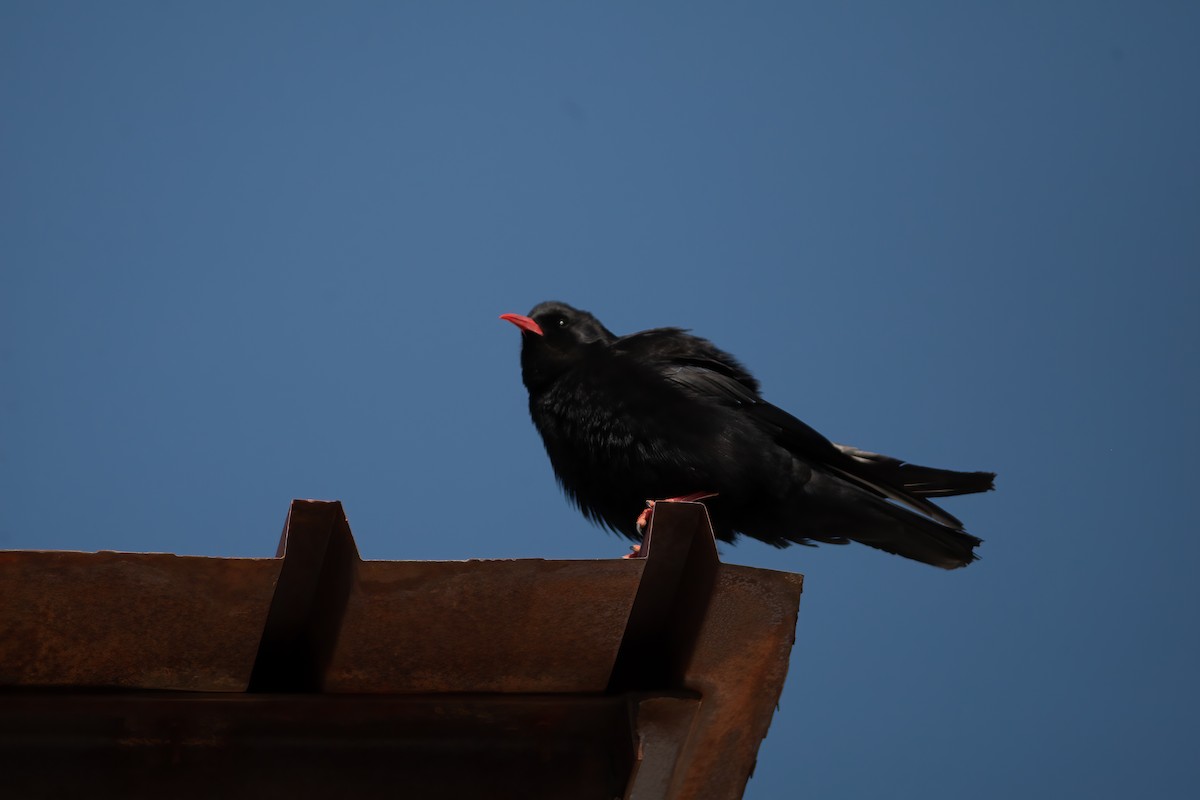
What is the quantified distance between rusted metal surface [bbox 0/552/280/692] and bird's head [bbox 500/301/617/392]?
3.36 metres

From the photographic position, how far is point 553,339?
6082 millimetres

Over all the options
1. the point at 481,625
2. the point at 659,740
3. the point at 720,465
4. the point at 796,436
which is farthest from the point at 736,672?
the point at 796,436

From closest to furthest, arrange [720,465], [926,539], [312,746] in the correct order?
[312,746] < [720,465] < [926,539]

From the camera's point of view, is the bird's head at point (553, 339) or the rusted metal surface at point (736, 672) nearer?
the rusted metal surface at point (736, 672)

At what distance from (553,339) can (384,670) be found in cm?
349

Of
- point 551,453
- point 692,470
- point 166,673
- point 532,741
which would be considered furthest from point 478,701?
point 551,453

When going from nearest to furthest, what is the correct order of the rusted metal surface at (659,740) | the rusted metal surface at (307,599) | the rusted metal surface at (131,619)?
the rusted metal surface at (131,619), the rusted metal surface at (307,599), the rusted metal surface at (659,740)

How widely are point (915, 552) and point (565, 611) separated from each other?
10.6ft

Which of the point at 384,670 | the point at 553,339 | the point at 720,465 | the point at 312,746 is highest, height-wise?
the point at 553,339

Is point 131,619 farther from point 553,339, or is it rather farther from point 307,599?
point 553,339

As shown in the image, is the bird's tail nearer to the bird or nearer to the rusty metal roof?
the bird

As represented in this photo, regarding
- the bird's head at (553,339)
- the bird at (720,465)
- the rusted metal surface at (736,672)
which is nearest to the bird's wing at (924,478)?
the bird at (720,465)

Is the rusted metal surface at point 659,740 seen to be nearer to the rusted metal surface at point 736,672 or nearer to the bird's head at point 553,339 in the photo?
the rusted metal surface at point 736,672

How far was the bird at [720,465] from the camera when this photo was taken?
17.8ft
